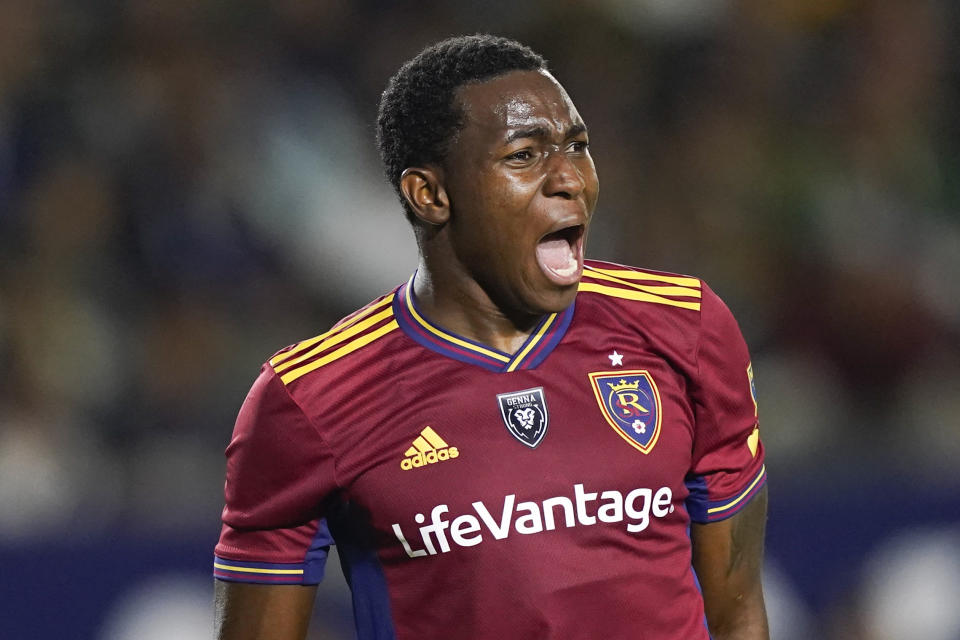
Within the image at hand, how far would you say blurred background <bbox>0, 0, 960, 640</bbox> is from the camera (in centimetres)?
476

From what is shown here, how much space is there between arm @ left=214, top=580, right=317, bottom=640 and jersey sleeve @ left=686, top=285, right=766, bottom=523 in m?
0.84

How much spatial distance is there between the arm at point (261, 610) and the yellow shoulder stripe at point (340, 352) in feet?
1.36

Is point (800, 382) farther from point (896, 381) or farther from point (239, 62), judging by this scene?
point (239, 62)

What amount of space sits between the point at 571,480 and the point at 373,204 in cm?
334

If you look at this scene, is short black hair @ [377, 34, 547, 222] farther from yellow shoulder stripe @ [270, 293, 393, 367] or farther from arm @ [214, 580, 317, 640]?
arm @ [214, 580, 317, 640]

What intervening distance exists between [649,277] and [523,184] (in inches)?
16.7

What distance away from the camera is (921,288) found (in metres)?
5.63

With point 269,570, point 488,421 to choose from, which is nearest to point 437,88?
point 488,421

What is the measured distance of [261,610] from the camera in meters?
2.74

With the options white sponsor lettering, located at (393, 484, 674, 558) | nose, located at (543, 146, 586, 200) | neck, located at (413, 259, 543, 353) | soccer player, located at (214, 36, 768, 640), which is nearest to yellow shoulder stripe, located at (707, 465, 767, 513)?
soccer player, located at (214, 36, 768, 640)

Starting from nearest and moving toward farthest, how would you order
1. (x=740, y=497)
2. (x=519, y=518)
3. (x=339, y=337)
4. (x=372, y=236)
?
(x=519, y=518) → (x=339, y=337) → (x=740, y=497) → (x=372, y=236)

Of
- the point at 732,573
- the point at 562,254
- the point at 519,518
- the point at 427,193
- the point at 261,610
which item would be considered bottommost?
the point at 732,573

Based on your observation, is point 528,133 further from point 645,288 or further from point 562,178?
point 645,288

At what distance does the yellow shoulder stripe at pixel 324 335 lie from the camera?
2781mm
